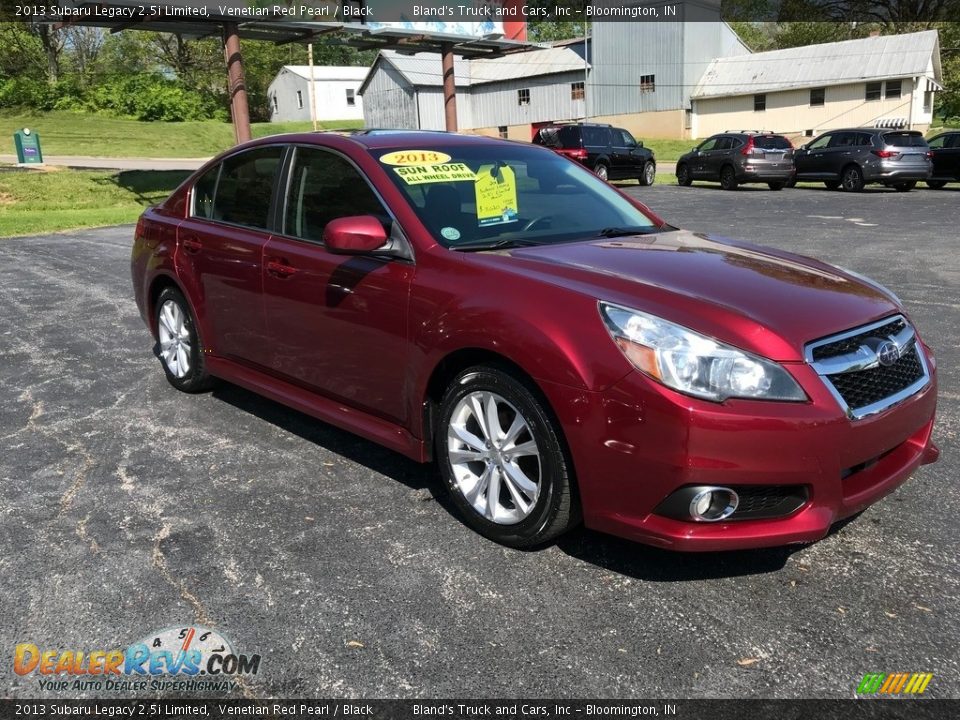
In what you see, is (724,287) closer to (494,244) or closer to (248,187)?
(494,244)

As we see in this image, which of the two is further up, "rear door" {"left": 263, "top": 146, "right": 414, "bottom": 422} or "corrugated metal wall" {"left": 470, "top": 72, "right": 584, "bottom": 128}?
"corrugated metal wall" {"left": 470, "top": 72, "right": 584, "bottom": 128}

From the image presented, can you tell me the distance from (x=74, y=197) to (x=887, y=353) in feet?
72.1

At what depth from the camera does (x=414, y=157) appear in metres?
4.13

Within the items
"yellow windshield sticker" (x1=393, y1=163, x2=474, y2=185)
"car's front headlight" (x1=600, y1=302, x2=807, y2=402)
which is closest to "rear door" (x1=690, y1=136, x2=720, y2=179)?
"yellow windshield sticker" (x1=393, y1=163, x2=474, y2=185)

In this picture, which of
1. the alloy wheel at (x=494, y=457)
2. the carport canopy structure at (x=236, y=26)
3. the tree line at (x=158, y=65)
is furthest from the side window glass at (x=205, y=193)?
the tree line at (x=158, y=65)

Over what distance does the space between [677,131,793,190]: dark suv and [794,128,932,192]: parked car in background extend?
3.50 feet

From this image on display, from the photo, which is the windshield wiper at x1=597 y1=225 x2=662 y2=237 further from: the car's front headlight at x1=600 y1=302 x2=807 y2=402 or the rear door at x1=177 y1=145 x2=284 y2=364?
the rear door at x1=177 y1=145 x2=284 y2=364

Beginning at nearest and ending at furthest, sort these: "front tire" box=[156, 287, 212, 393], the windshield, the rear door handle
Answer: the windshield < the rear door handle < "front tire" box=[156, 287, 212, 393]

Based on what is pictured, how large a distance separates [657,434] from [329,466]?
2051 mm

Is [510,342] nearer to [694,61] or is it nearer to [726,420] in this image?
[726,420]

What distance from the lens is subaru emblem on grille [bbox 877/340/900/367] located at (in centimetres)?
306

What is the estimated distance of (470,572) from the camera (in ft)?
10.4

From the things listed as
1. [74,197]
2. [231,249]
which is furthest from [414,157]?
[74,197]

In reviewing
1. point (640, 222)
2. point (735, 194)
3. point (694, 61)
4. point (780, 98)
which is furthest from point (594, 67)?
point (640, 222)
